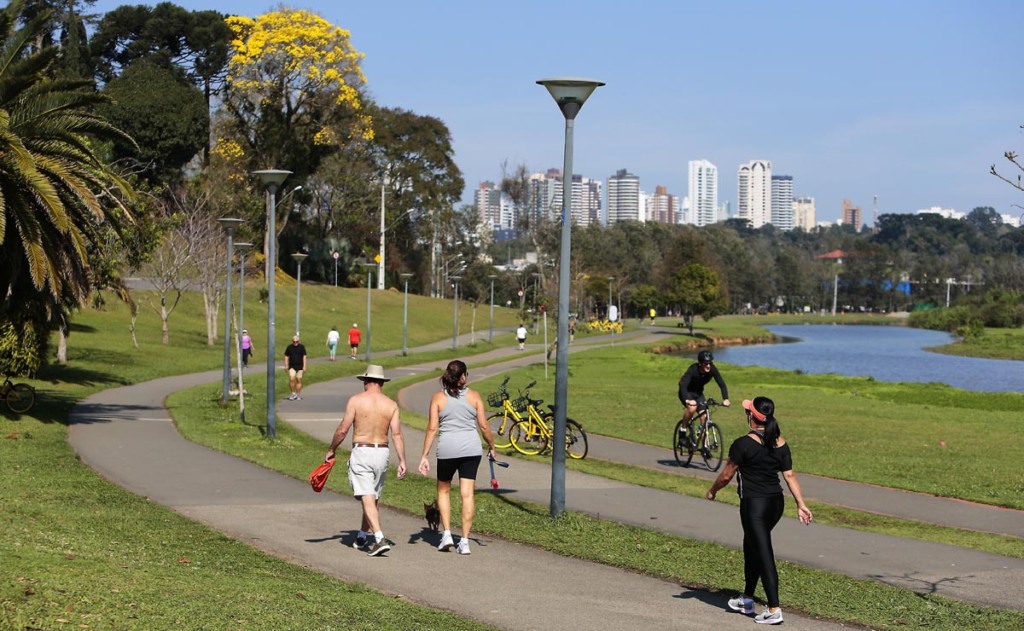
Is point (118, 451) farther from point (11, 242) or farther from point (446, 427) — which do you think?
point (446, 427)

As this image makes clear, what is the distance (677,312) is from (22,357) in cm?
12317

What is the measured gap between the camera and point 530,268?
331ft

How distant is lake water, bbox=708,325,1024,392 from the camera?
184 ft

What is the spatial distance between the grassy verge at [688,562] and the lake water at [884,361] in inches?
1578

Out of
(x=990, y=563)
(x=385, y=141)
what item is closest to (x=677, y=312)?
(x=385, y=141)

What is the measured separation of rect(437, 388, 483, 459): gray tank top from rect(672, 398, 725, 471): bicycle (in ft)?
26.2

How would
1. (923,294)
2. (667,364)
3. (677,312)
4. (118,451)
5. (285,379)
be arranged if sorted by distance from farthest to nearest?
(923,294), (677,312), (667,364), (285,379), (118,451)

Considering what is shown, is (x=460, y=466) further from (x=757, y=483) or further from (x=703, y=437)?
(x=703, y=437)

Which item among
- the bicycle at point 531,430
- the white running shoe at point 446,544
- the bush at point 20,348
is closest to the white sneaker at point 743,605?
the white running shoe at point 446,544

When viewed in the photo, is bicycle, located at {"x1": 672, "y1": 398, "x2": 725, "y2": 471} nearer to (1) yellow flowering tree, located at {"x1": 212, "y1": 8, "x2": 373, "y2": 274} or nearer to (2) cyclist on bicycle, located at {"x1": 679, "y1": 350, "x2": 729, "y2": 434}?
(2) cyclist on bicycle, located at {"x1": 679, "y1": 350, "x2": 729, "y2": 434}

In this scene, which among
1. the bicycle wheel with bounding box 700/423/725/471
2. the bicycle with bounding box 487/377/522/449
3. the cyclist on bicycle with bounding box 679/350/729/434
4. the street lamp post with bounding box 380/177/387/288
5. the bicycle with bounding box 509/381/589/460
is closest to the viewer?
the cyclist on bicycle with bounding box 679/350/729/434

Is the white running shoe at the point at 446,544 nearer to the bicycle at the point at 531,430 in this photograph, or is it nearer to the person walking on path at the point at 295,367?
the bicycle at the point at 531,430

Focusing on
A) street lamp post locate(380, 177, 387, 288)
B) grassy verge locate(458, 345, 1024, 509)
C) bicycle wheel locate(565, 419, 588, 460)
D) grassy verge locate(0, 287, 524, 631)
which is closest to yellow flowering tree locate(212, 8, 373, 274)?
street lamp post locate(380, 177, 387, 288)

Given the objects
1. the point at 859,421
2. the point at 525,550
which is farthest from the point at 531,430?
the point at 859,421
